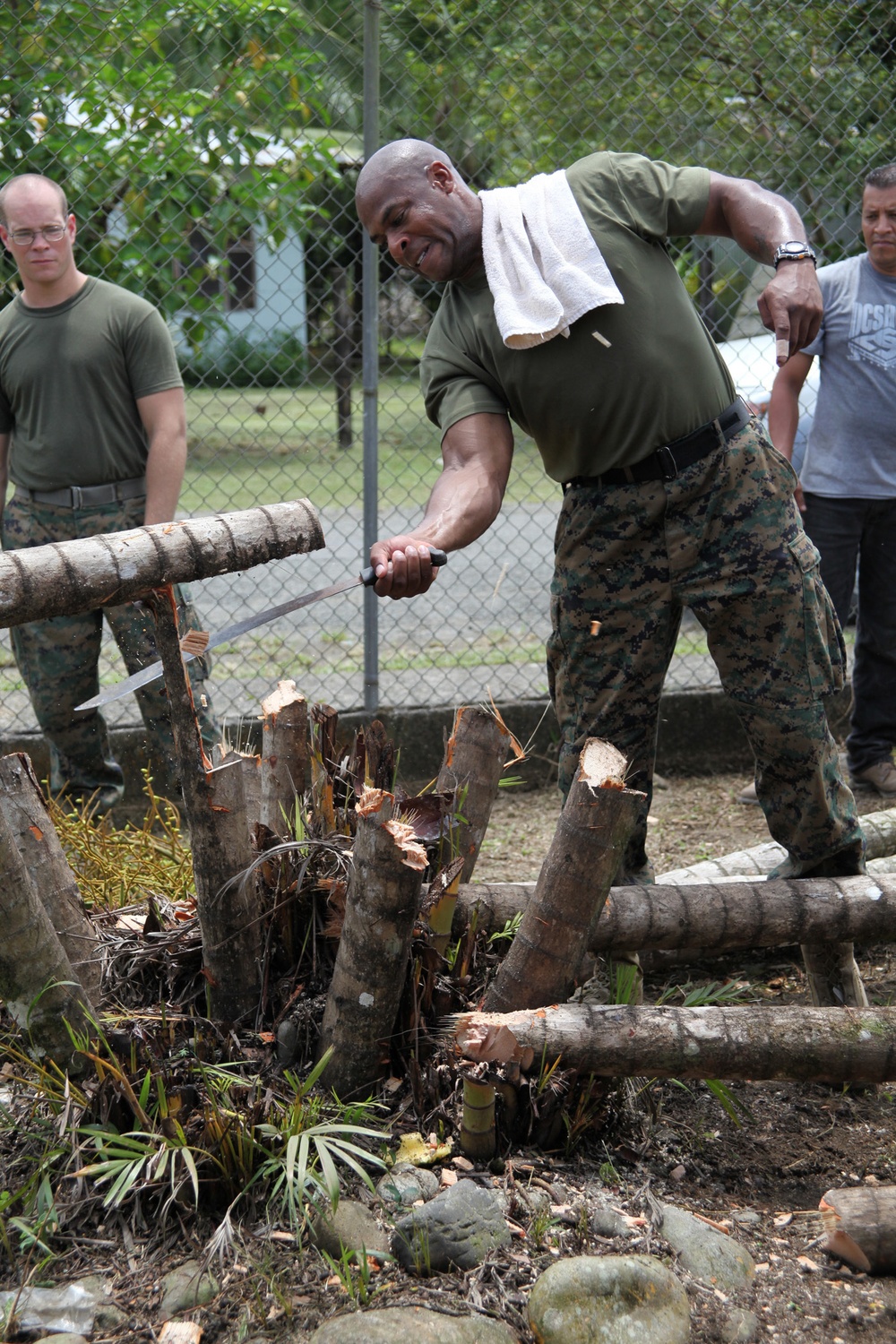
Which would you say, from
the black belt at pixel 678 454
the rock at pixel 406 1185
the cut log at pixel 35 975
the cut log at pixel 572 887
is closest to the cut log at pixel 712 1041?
the cut log at pixel 572 887

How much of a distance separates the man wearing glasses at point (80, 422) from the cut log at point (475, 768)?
56.2 inches

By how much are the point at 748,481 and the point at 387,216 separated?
3.46ft

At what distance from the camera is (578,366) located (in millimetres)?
2836

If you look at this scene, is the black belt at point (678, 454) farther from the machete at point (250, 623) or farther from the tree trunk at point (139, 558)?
the tree trunk at point (139, 558)

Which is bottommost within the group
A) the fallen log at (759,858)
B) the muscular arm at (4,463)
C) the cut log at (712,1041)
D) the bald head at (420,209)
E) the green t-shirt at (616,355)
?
the fallen log at (759,858)

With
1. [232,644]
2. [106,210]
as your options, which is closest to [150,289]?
[106,210]

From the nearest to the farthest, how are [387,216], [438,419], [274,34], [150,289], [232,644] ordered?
[387,216], [438,419], [274,34], [232,644], [150,289]

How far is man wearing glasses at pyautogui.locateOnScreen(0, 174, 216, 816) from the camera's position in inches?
165

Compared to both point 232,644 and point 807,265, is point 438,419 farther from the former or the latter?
point 232,644

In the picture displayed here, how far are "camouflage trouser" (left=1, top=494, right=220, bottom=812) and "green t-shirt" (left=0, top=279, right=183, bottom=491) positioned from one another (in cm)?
12

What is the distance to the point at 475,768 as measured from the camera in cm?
296

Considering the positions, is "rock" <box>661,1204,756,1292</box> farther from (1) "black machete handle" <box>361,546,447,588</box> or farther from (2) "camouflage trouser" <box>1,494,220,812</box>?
(2) "camouflage trouser" <box>1,494,220,812</box>

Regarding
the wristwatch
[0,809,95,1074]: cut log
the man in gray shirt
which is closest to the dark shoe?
the man in gray shirt

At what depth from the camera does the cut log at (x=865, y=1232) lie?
2188mm
